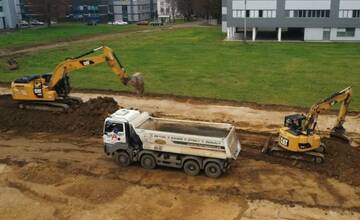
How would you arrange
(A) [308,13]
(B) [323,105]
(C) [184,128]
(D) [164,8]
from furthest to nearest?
(D) [164,8]
(A) [308,13]
(C) [184,128]
(B) [323,105]

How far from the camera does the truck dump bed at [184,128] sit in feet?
61.9

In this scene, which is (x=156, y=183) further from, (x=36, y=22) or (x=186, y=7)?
(x=186, y=7)

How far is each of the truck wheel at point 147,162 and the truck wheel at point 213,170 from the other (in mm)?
2497

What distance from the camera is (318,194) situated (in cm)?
1636

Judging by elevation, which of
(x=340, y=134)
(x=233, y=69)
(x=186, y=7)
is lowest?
(x=340, y=134)

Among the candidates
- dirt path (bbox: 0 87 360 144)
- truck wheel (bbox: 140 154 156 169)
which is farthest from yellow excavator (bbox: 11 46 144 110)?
truck wheel (bbox: 140 154 156 169)

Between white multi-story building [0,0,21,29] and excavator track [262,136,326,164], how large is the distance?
9863 cm

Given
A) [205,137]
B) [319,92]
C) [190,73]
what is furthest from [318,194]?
[190,73]

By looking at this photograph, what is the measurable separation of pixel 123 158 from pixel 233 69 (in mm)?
23744

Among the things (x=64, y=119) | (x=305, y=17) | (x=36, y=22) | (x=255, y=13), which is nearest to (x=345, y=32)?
(x=305, y=17)

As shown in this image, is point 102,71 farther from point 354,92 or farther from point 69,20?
point 69,20

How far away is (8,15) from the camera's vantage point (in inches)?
4190

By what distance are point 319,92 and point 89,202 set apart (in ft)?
69.0

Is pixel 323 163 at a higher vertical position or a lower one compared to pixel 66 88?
lower
